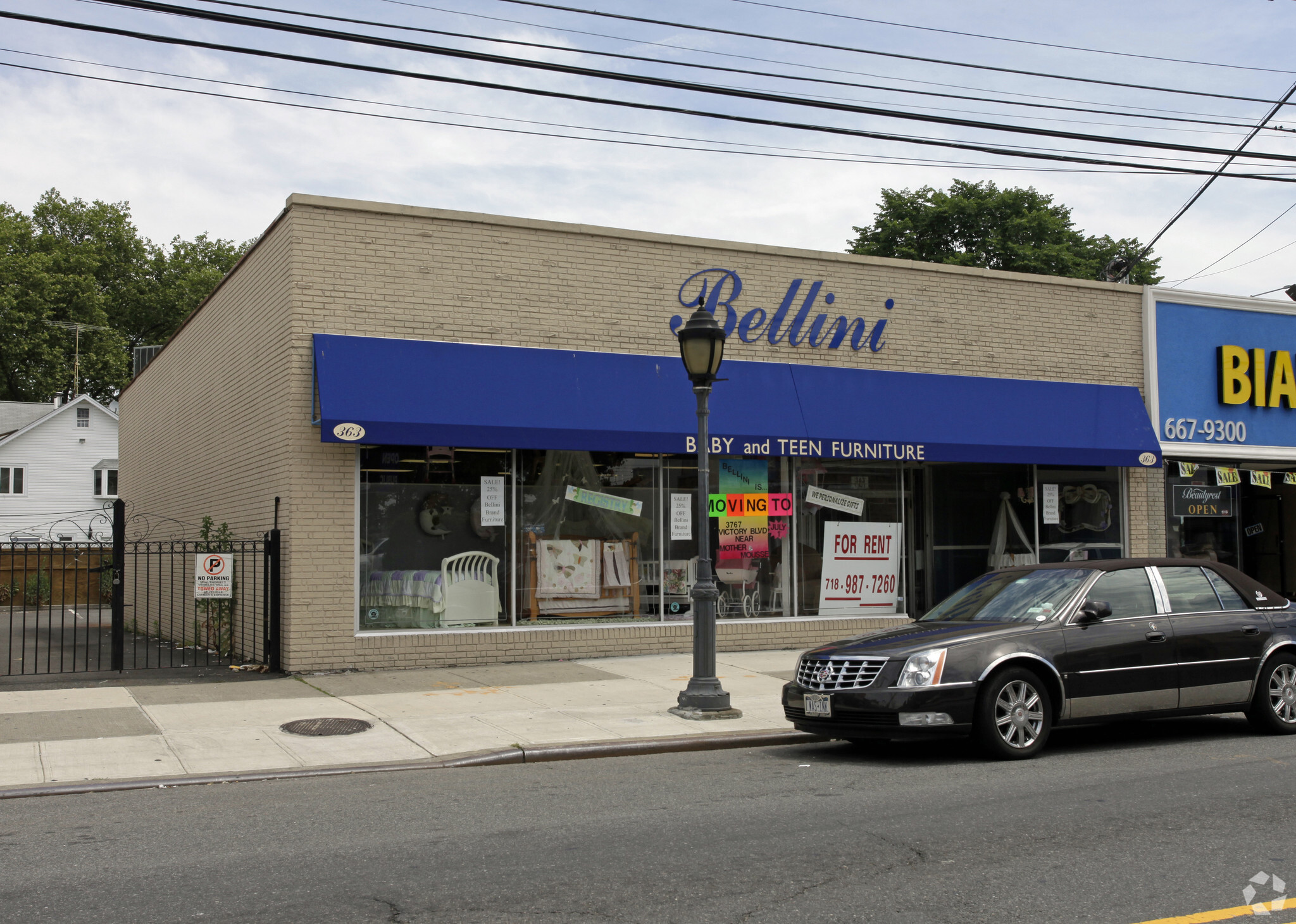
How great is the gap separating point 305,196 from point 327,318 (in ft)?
4.63

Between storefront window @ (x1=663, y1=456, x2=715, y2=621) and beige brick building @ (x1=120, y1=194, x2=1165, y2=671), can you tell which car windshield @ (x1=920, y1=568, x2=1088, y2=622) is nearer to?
beige brick building @ (x1=120, y1=194, x2=1165, y2=671)

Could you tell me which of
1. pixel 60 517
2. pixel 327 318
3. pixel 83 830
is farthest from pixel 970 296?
pixel 60 517

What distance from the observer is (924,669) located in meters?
8.47

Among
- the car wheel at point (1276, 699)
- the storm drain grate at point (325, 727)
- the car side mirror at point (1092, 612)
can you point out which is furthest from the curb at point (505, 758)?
the car wheel at point (1276, 699)

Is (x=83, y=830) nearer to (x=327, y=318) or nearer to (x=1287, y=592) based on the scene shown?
(x=327, y=318)

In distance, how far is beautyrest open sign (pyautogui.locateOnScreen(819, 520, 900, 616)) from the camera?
16328mm

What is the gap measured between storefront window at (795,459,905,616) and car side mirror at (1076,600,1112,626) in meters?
7.13

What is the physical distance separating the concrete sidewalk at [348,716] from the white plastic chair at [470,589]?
0.71 m

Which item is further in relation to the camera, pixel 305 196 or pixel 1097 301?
pixel 1097 301

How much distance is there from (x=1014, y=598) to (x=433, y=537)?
23.3ft

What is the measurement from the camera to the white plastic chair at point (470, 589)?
14.0 m

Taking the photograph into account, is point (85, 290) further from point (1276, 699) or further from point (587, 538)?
point (1276, 699)

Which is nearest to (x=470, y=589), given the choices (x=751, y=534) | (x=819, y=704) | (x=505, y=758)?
(x=751, y=534)

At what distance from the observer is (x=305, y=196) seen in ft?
43.8
